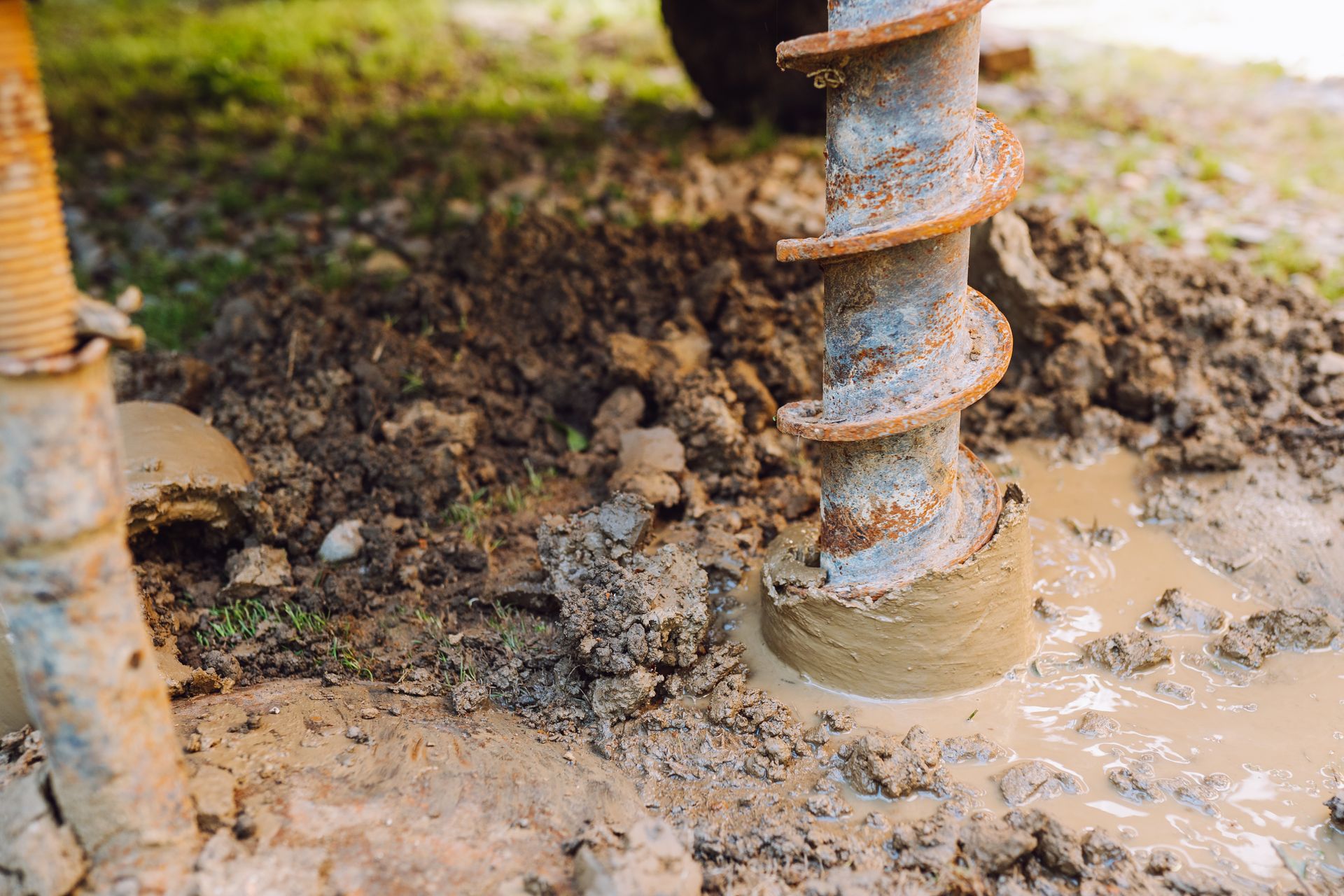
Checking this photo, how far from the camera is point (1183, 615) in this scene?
294cm

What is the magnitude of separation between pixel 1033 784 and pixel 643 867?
0.96 metres

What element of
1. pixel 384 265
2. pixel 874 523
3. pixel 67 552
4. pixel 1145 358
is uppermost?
pixel 67 552

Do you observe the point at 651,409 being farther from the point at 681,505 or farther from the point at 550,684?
the point at 550,684

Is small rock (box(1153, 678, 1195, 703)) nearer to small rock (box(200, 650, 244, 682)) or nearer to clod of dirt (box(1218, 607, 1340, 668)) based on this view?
clod of dirt (box(1218, 607, 1340, 668))

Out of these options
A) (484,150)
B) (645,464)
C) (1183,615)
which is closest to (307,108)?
(484,150)

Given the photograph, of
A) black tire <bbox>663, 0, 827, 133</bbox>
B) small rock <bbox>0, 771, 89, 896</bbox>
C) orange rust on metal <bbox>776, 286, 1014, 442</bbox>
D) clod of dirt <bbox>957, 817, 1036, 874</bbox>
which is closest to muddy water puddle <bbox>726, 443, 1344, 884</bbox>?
clod of dirt <bbox>957, 817, 1036, 874</bbox>

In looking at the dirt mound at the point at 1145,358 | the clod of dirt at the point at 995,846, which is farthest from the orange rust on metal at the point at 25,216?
the dirt mound at the point at 1145,358

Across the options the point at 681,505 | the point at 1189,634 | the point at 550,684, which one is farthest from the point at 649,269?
A: the point at 1189,634

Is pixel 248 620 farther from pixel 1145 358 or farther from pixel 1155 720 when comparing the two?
pixel 1145 358

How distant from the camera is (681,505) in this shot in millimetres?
3367

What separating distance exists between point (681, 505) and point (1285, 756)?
1.73m

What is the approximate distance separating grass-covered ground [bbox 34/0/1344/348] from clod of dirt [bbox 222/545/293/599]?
169cm

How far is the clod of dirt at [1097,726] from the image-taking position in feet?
8.42

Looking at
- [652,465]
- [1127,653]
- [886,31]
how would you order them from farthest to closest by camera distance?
[652,465], [1127,653], [886,31]
